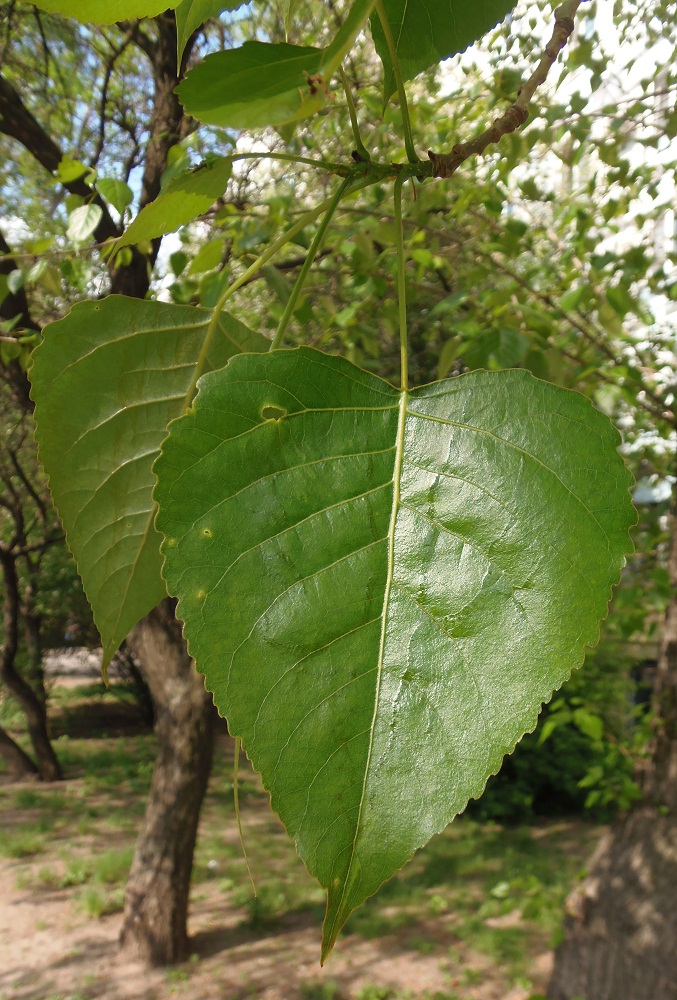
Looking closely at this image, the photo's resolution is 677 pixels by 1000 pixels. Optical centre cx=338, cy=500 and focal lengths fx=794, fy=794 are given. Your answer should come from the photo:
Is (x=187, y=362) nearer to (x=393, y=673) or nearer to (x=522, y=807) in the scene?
(x=393, y=673)

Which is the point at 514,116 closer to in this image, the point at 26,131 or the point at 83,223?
the point at 83,223

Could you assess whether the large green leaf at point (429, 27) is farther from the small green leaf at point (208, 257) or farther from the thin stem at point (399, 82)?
the small green leaf at point (208, 257)

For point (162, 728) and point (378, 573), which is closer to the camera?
point (378, 573)

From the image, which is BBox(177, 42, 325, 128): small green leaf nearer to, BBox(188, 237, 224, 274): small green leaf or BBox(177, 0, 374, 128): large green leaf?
BBox(177, 0, 374, 128): large green leaf

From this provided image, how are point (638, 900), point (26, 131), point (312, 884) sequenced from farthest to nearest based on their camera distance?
point (312, 884), point (26, 131), point (638, 900)

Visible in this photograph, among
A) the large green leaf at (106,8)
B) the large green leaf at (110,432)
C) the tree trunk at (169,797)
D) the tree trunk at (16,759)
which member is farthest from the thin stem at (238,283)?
the tree trunk at (16,759)

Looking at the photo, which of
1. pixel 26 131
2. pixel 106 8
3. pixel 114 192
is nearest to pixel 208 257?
pixel 114 192


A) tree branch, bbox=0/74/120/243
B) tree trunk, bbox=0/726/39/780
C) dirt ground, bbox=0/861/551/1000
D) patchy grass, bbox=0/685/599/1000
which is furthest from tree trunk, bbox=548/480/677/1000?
tree trunk, bbox=0/726/39/780
